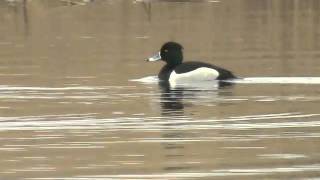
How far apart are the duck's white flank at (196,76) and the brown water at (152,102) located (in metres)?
0.45

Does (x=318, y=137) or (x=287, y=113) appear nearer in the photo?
(x=318, y=137)

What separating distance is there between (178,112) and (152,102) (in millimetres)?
1508

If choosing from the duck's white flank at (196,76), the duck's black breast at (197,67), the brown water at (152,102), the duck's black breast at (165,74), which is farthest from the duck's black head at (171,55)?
the duck's white flank at (196,76)

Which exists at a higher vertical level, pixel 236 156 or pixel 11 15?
pixel 236 156

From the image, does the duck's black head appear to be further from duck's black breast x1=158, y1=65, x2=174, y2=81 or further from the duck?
duck's black breast x1=158, y1=65, x2=174, y2=81

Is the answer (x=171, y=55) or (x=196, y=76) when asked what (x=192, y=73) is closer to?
(x=196, y=76)

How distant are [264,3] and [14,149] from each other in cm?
2688

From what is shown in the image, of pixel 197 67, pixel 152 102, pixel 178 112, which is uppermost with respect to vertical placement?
pixel 178 112

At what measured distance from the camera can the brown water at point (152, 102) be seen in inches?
469

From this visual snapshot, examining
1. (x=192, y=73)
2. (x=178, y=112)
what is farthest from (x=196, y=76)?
(x=178, y=112)

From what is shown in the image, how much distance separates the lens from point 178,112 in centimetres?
1619

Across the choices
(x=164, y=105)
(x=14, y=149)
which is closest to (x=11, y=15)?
(x=164, y=105)

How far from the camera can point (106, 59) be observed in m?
24.0

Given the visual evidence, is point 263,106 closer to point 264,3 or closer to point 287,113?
point 287,113
